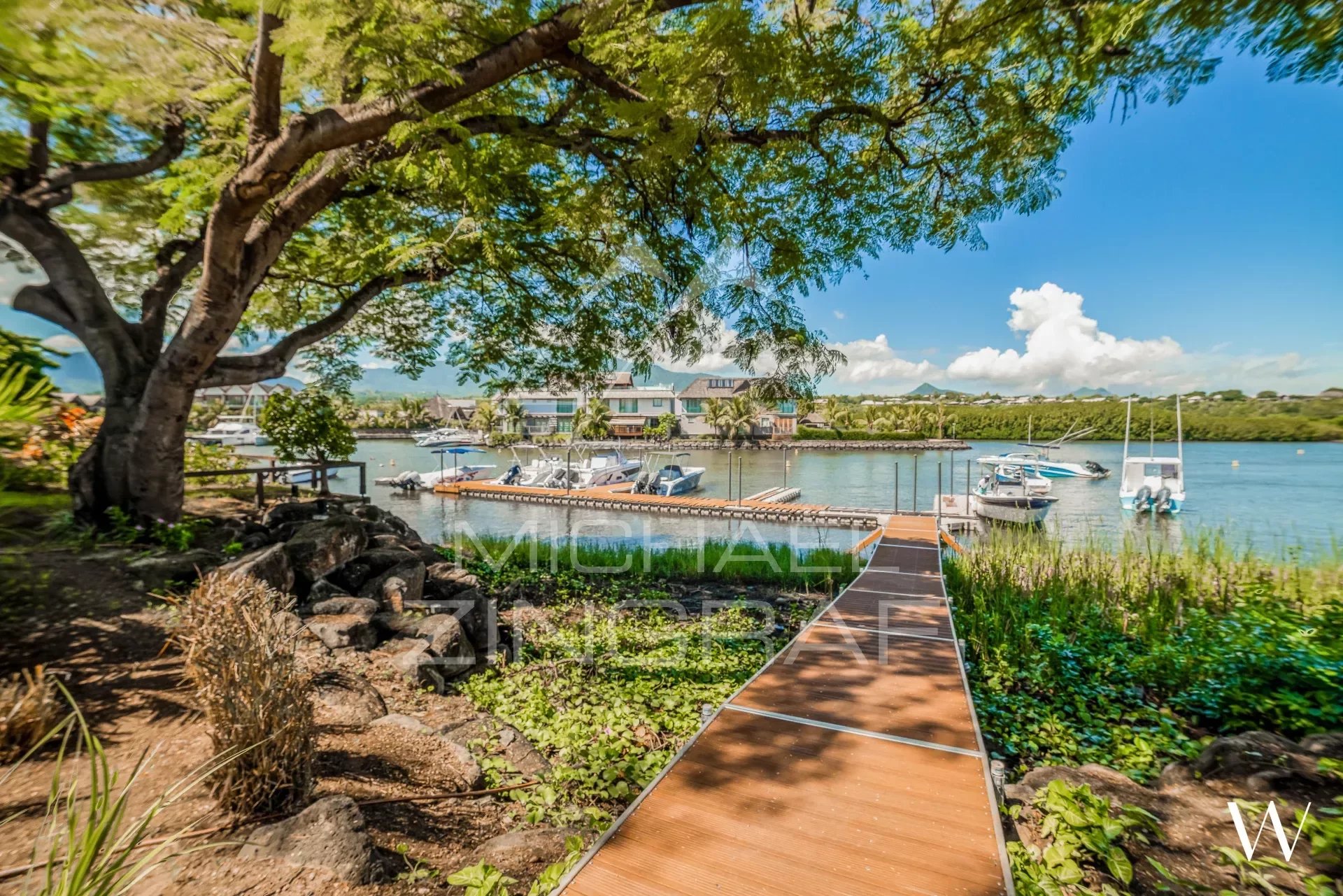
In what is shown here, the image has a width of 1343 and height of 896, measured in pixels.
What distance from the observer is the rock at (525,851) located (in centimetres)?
198

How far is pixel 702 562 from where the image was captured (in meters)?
8.75

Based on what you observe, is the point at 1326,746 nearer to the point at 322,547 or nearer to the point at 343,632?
the point at 343,632

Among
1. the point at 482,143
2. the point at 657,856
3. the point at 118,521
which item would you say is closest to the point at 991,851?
the point at 657,856

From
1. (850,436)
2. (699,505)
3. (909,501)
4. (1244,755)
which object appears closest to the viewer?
(1244,755)

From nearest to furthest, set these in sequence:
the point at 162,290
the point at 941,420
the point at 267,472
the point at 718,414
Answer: the point at 162,290 → the point at 267,472 → the point at 718,414 → the point at 941,420

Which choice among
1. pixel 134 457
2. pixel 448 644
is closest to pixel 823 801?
pixel 448 644

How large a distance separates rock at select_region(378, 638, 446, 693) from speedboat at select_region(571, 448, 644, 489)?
2297 cm

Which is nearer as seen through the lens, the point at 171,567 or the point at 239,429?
the point at 171,567

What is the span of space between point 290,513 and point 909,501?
2228 cm

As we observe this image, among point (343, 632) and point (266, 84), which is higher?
point (266, 84)

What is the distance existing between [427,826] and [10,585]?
3291mm

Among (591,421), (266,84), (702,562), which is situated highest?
(266,84)

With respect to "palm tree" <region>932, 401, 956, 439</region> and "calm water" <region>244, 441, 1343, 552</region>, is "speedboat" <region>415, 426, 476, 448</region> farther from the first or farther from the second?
"palm tree" <region>932, 401, 956, 439</region>

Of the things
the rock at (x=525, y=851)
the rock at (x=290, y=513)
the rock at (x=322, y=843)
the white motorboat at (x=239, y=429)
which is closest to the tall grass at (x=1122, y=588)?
the rock at (x=525, y=851)
